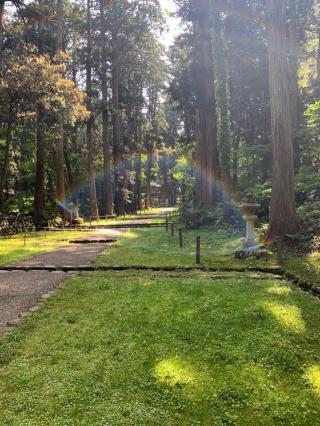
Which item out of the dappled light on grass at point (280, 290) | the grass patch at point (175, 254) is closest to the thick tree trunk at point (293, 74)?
the grass patch at point (175, 254)

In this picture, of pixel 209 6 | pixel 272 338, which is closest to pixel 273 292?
pixel 272 338

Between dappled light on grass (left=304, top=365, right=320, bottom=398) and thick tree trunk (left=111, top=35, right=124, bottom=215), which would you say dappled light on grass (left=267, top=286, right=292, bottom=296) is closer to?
dappled light on grass (left=304, top=365, right=320, bottom=398)

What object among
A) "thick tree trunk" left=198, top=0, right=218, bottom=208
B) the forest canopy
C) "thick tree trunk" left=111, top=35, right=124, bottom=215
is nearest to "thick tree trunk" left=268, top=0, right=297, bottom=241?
the forest canopy

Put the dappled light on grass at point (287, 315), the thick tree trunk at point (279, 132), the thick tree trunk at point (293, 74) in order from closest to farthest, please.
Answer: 1. the dappled light on grass at point (287, 315)
2. the thick tree trunk at point (279, 132)
3. the thick tree trunk at point (293, 74)

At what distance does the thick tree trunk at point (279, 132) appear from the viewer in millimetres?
11508

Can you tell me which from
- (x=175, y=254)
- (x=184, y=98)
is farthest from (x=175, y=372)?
(x=184, y=98)

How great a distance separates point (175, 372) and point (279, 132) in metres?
9.40

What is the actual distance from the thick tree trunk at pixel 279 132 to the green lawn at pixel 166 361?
513 centimetres

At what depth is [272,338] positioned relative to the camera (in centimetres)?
475

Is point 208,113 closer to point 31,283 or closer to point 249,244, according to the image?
point 249,244

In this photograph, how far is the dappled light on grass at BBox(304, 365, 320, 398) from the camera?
370cm

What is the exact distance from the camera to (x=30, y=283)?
8086 millimetres

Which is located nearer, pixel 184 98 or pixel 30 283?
pixel 30 283

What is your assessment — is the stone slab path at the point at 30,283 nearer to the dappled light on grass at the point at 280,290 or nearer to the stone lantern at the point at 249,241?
the dappled light on grass at the point at 280,290
